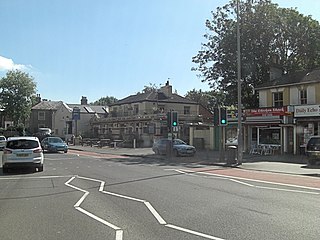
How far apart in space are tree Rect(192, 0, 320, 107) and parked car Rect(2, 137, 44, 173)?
28425mm

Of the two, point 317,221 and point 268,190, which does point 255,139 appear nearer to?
point 268,190

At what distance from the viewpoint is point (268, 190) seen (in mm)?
13828

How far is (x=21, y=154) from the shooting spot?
19.8 metres

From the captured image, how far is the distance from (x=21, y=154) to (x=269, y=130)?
892 inches

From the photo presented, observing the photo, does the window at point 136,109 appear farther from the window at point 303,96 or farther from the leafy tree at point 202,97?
the window at point 303,96

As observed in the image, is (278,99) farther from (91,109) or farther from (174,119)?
(91,109)

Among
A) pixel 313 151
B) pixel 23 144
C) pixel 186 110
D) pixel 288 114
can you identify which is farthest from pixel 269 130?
pixel 186 110

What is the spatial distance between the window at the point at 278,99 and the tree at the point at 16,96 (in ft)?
198

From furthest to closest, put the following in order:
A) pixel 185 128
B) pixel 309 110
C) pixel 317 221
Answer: pixel 185 128 < pixel 309 110 < pixel 317 221

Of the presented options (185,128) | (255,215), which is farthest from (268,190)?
(185,128)

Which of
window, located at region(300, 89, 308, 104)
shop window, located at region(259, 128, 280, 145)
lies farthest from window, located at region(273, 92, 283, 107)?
shop window, located at region(259, 128, 280, 145)

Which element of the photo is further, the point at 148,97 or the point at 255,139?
the point at 148,97

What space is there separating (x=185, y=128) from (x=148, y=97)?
10894 millimetres

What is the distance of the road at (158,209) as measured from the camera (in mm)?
7660
